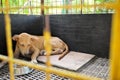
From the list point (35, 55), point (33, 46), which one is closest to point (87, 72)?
point (35, 55)

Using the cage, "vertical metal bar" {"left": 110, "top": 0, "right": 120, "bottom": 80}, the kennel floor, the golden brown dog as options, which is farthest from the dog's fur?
"vertical metal bar" {"left": 110, "top": 0, "right": 120, "bottom": 80}

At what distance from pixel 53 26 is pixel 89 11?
81 centimetres

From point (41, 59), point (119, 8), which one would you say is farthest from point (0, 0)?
point (119, 8)

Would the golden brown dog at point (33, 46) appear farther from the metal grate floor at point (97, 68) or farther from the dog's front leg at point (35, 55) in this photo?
the metal grate floor at point (97, 68)

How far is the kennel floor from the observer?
2574 mm

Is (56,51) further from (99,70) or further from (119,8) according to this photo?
(119,8)

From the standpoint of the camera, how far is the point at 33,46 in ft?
10.9

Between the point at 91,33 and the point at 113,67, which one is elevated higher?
the point at 113,67

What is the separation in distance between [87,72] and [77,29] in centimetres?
107

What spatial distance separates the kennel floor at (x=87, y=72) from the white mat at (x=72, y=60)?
Result: 0.24 feet

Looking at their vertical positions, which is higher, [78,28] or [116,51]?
[116,51]

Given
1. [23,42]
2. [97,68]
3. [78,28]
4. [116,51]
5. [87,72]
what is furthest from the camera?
[78,28]

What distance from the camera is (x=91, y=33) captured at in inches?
138

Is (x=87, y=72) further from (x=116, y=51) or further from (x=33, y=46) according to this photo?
(x=116, y=51)
